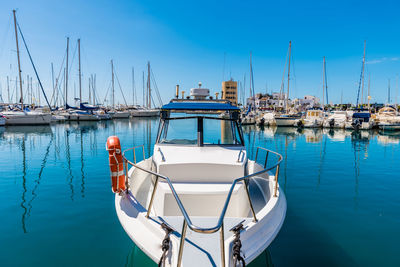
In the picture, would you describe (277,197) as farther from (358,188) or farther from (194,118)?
(358,188)

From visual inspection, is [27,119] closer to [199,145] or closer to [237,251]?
[199,145]

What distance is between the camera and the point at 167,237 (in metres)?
2.96

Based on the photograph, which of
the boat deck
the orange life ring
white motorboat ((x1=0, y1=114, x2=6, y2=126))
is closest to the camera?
the boat deck

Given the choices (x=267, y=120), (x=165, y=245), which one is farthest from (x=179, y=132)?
(x=267, y=120)

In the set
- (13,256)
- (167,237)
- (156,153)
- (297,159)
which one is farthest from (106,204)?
(297,159)

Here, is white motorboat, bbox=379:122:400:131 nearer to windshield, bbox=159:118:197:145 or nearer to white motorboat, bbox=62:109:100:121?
windshield, bbox=159:118:197:145

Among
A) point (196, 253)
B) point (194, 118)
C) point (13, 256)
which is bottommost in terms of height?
point (13, 256)

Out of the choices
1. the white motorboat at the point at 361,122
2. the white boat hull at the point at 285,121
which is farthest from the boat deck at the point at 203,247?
the white boat hull at the point at 285,121

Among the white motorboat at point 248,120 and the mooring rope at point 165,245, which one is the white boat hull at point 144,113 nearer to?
the white motorboat at point 248,120

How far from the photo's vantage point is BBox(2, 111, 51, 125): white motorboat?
33.0 m

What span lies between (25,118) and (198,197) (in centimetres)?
3825

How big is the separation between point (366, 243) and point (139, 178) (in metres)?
5.43

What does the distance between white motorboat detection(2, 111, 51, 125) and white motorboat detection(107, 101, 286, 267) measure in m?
35.1

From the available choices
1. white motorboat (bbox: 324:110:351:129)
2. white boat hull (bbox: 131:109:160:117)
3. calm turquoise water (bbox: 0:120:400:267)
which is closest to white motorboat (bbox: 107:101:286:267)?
calm turquoise water (bbox: 0:120:400:267)
